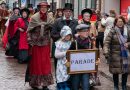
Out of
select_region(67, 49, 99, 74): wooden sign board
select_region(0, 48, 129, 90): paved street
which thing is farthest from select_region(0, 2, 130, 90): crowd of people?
select_region(0, 48, 129, 90): paved street

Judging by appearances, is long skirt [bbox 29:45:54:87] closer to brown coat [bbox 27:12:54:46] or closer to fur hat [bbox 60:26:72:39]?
brown coat [bbox 27:12:54:46]

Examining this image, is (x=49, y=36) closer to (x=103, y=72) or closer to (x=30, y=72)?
(x=30, y=72)

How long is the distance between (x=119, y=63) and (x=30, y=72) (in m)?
2.12

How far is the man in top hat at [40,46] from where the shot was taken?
11766 millimetres

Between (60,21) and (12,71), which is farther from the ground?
(60,21)

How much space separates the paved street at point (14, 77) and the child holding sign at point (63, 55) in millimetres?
1401

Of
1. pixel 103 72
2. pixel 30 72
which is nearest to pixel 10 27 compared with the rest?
pixel 103 72

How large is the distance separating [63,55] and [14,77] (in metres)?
3.59

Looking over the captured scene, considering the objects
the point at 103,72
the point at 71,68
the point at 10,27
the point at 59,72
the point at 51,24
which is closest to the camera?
the point at 71,68

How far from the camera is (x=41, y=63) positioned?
38.9 feet

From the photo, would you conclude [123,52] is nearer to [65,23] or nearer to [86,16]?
[86,16]

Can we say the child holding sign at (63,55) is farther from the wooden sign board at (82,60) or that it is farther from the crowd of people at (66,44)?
the wooden sign board at (82,60)

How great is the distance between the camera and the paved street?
1241 centimetres

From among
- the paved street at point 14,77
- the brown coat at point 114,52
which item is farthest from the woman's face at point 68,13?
the paved street at point 14,77
